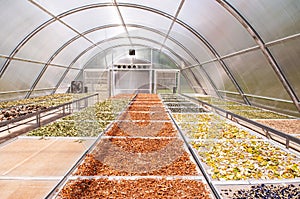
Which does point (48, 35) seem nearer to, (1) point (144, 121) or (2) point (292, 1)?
(1) point (144, 121)

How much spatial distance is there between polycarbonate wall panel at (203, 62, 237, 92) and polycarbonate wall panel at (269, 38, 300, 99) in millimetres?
3120

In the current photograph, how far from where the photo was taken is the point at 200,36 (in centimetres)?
778

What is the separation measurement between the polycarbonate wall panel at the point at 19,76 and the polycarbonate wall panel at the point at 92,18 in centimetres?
216

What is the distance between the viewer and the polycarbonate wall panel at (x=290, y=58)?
13.9 ft

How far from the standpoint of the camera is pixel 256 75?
5.99 metres

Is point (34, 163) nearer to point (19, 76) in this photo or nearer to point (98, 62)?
point (19, 76)

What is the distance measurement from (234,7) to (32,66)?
7.33 m

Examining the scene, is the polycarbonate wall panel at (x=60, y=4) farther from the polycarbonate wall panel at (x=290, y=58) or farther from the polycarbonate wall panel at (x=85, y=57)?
the polycarbonate wall panel at (x=85, y=57)

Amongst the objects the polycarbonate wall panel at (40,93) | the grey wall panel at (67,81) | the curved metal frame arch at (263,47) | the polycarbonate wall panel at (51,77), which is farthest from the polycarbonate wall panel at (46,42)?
the curved metal frame arch at (263,47)

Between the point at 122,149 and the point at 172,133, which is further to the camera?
the point at 172,133

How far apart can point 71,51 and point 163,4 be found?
636 cm

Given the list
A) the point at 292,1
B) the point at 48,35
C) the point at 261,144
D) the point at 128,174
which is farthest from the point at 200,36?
the point at 128,174

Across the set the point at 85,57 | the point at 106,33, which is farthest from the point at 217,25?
the point at 85,57

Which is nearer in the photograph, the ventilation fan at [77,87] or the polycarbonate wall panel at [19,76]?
the polycarbonate wall panel at [19,76]
